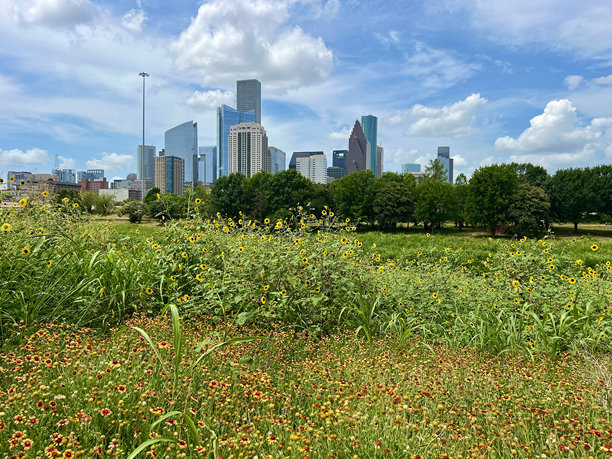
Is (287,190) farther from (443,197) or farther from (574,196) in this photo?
(574,196)

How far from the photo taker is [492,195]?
27.5 metres

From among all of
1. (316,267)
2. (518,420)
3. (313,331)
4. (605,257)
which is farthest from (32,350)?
(605,257)

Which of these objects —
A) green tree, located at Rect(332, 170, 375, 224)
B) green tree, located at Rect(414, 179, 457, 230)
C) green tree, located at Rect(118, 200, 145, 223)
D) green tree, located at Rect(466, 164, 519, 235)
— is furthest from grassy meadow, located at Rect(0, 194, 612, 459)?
green tree, located at Rect(332, 170, 375, 224)

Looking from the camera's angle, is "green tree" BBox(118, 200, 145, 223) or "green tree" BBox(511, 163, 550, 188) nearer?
"green tree" BBox(118, 200, 145, 223)

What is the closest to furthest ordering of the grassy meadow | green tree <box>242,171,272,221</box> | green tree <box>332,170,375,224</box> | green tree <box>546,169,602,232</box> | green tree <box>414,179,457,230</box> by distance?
1. the grassy meadow
2. green tree <box>546,169,602,232</box>
3. green tree <box>414,179,457,230</box>
4. green tree <box>332,170,375,224</box>
5. green tree <box>242,171,272,221</box>

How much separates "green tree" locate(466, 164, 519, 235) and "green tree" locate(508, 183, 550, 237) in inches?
17.4

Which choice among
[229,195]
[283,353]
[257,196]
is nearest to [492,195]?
[257,196]

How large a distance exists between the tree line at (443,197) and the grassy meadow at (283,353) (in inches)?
857

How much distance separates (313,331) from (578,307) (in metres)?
3.21

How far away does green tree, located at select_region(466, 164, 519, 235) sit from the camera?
27.2 m

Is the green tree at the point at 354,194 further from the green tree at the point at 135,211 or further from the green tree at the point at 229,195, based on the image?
the green tree at the point at 135,211

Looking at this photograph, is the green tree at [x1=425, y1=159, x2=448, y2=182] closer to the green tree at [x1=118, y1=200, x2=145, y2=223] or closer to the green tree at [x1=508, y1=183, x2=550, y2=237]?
the green tree at [x1=508, y1=183, x2=550, y2=237]

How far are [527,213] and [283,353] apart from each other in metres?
27.7

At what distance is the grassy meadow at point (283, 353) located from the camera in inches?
79.0
